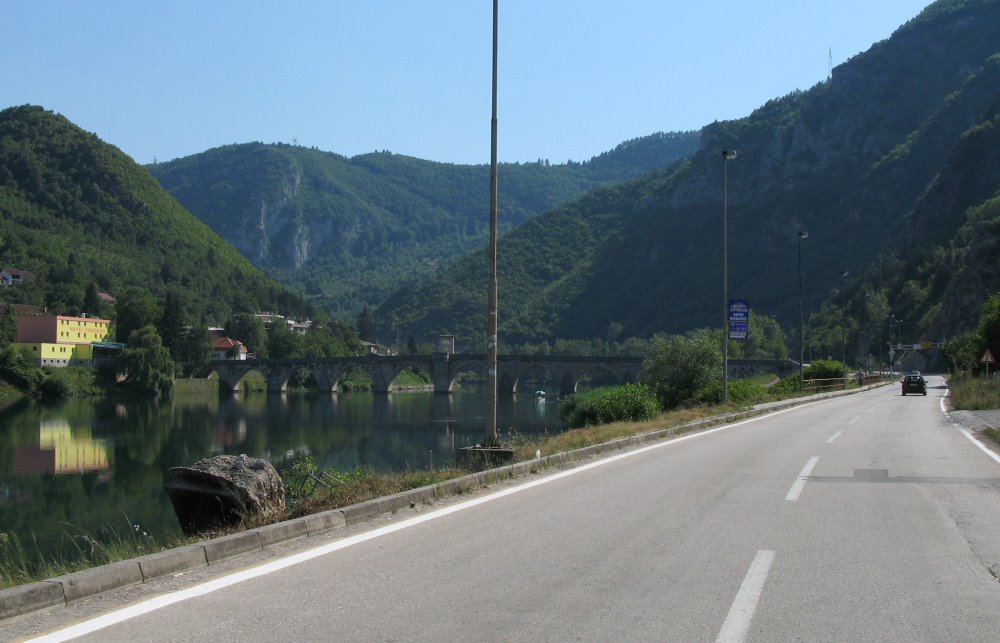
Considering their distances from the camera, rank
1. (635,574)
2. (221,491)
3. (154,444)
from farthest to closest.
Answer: (154,444), (221,491), (635,574)

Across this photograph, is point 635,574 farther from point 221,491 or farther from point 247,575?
point 221,491

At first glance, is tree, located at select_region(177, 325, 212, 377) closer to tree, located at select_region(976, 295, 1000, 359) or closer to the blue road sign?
tree, located at select_region(976, 295, 1000, 359)

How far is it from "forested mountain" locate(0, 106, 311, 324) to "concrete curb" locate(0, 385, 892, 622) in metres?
141

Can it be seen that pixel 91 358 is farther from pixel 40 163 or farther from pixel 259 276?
pixel 259 276

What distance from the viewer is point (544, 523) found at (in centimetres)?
878

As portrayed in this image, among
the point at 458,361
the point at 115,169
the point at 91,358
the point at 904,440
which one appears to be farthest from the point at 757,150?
the point at 904,440

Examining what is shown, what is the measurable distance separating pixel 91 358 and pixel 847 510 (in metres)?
A: 102

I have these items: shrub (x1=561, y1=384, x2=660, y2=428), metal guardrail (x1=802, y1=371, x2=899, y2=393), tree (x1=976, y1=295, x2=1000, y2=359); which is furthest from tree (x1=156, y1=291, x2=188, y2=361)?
tree (x1=976, y1=295, x2=1000, y2=359)

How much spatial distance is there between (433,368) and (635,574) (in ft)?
348

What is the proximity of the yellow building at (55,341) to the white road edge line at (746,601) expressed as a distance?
97427mm

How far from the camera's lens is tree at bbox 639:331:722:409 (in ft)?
127

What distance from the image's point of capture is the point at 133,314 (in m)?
109

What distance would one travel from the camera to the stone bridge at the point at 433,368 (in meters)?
104

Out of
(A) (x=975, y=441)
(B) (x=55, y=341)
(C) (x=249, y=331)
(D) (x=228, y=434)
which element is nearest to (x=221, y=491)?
(A) (x=975, y=441)
